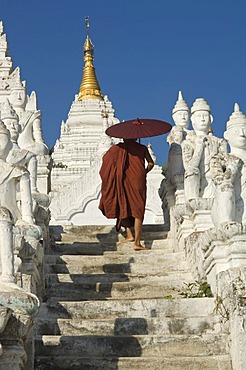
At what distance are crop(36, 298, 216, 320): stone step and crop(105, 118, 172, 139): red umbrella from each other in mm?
3899

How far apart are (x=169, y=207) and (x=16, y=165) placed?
4.27 m

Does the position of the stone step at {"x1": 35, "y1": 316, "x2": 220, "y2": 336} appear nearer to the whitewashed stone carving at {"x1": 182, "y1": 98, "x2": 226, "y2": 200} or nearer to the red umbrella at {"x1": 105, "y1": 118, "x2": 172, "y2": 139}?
the whitewashed stone carving at {"x1": 182, "y1": 98, "x2": 226, "y2": 200}

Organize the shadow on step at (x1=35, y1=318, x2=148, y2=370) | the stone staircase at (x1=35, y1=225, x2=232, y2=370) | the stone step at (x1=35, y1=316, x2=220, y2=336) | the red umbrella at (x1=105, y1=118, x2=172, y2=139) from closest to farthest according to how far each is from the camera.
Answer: the stone staircase at (x1=35, y1=225, x2=232, y2=370) < the shadow on step at (x1=35, y1=318, x2=148, y2=370) < the stone step at (x1=35, y1=316, x2=220, y2=336) < the red umbrella at (x1=105, y1=118, x2=172, y2=139)

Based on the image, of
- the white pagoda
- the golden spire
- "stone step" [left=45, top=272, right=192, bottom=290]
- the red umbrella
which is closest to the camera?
"stone step" [left=45, top=272, right=192, bottom=290]

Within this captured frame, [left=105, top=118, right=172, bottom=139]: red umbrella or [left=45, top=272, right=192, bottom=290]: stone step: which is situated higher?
[left=105, top=118, right=172, bottom=139]: red umbrella

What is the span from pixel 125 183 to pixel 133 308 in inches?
143

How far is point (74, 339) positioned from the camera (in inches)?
406

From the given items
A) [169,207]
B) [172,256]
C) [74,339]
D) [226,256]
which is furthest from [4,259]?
[169,207]

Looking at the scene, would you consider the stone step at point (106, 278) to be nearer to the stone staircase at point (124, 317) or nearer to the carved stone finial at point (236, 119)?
the stone staircase at point (124, 317)

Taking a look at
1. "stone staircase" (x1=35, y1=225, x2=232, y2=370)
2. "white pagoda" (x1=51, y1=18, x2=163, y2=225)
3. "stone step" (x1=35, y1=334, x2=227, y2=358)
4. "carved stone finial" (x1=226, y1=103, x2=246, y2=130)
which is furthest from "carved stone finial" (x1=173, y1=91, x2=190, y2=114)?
"white pagoda" (x1=51, y1=18, x2=163, y2=225)

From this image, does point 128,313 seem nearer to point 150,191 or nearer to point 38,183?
point 38,183

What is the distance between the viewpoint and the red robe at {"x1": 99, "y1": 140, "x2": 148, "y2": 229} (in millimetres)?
14414

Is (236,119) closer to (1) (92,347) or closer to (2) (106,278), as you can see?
(2) (106,278)

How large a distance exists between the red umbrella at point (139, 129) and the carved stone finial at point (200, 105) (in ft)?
1.54
